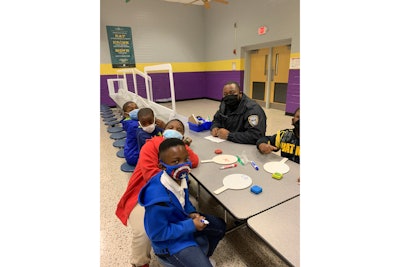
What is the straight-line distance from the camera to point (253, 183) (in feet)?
3.87

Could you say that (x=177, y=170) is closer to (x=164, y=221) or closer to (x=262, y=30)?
(x=164, y=221)

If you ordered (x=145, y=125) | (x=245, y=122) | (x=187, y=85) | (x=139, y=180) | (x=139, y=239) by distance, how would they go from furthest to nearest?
(x=187, y=85) < (x=245, y=122) < (x=145, y=125) < (x=139, y=180) < (x=139, y=239)

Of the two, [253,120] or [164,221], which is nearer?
[164,221]

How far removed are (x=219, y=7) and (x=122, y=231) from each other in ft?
27.1

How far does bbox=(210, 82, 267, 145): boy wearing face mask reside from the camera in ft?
6.34

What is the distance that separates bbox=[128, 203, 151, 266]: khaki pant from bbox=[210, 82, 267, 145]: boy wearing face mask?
104cm

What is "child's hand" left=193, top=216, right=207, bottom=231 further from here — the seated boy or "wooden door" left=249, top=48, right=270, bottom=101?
"wooden door" left=249, top=48, right=270, bottom=101

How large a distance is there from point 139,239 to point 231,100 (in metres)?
1.53

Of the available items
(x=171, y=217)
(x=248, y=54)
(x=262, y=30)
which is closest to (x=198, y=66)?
(x=248, y=54)

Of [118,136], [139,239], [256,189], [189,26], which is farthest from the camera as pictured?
[189,26]

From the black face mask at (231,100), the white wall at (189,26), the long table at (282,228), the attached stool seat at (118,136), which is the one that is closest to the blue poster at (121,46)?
the white wall at (189,26)

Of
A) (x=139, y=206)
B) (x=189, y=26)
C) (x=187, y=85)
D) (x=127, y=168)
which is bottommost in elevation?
(x=127, y=168)

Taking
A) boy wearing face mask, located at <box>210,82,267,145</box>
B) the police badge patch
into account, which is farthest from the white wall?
the police badge patch
